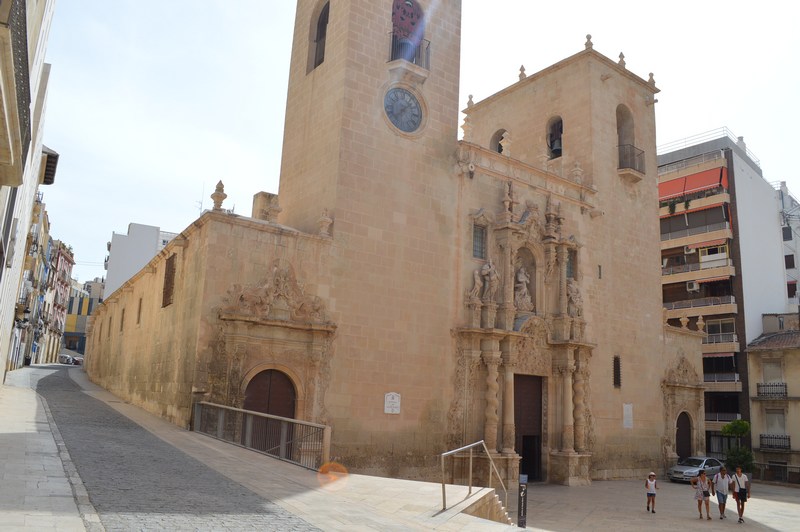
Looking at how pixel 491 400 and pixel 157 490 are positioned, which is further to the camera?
pixel 491 400

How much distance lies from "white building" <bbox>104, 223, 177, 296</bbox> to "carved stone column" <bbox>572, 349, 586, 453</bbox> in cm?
3400

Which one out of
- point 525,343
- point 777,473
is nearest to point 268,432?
point 525,343

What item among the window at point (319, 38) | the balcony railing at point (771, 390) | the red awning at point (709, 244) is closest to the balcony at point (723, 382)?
the balcony railing at point (771, 390)

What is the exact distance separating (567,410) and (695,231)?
20143mm

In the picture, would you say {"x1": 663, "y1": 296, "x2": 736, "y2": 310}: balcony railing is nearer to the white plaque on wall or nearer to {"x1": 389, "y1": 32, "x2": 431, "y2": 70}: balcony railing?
the white plaque on wall

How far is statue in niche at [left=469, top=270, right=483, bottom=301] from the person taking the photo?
67.1 feet

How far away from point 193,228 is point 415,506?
10356mm

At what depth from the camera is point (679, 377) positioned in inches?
1085

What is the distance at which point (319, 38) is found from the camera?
2197cm

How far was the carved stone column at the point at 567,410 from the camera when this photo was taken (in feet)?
72.2

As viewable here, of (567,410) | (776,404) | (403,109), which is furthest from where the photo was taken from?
(776,404)

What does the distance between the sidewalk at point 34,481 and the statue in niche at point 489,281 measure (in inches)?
498

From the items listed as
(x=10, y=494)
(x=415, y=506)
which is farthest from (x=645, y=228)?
(x=10, y=494)

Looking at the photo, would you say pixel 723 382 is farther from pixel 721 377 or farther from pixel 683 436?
pixel 683 436
